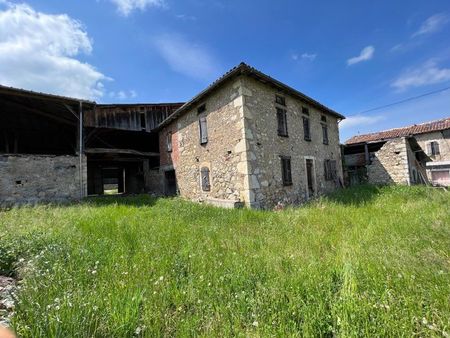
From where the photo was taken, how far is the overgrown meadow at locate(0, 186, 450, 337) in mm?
2018

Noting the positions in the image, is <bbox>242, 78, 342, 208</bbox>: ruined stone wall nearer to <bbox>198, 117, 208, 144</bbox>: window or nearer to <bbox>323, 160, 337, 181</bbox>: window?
<bbox>323, 160, 337, 181</bbox>: window

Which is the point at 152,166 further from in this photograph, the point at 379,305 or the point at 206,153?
the point at 379,305

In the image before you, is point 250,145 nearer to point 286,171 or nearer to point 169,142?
point 286,171

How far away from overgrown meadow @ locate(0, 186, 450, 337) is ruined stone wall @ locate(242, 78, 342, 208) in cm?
392

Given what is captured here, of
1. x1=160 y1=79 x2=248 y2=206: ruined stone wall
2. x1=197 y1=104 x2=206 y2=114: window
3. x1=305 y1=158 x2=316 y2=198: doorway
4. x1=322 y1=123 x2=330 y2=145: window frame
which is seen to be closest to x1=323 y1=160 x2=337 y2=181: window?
x1=322 y1=123 x2=330 y2=145: window frame

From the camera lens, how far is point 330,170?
1341cm

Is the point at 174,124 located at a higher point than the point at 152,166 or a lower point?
higher

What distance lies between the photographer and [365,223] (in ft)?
17.1

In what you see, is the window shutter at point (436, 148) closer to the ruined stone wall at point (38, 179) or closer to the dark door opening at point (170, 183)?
the dark door opening at point (170, 183)

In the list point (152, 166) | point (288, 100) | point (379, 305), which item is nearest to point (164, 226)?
point (379, 305)

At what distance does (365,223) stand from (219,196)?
562 cm

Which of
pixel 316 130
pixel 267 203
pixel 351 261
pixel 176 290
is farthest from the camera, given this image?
pixel 316 130

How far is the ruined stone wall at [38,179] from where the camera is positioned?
10.3 m

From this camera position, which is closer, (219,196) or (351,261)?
(351,261)
